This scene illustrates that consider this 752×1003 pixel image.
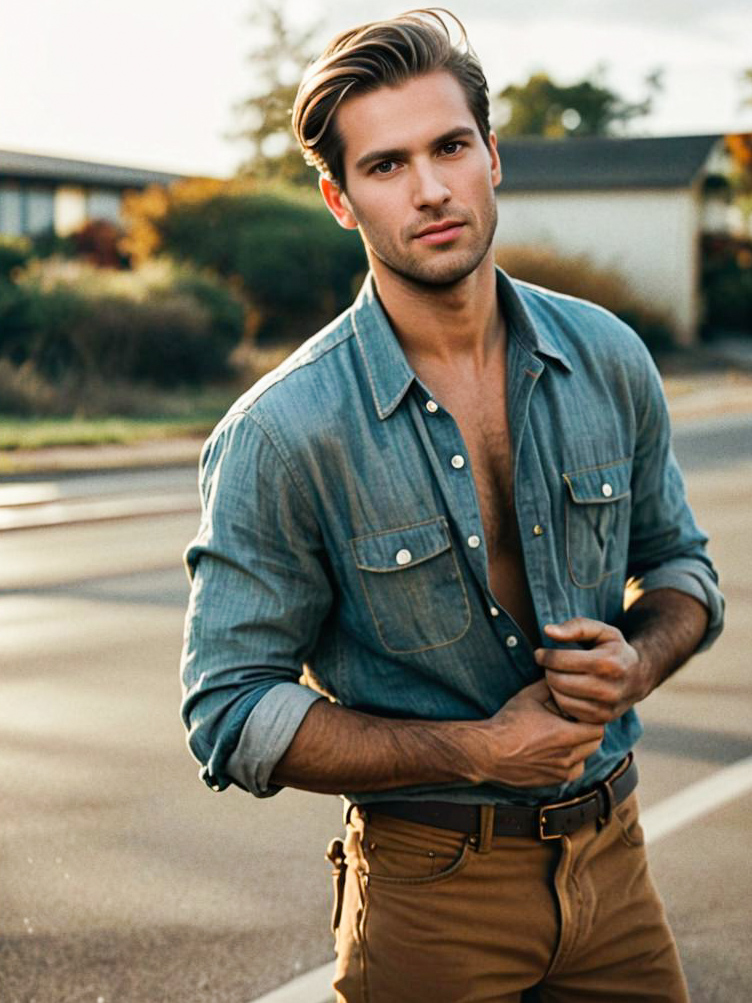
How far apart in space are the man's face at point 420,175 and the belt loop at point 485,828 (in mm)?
832

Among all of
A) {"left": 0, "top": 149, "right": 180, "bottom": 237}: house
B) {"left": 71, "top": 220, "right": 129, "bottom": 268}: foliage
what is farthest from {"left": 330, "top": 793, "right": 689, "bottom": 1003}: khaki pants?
{"left": 0, "top": 149, "right": 180, "bottom": 237}: house

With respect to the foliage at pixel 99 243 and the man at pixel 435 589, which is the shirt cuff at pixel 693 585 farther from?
the foliage at pixel 99 243

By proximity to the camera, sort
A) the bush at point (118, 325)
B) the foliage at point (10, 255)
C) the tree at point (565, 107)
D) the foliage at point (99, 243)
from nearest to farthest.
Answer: the bush at point (118, 325) < the foliage at point (10, 255) < the foliage at point (99, 243) < the tree at point (565, 107)

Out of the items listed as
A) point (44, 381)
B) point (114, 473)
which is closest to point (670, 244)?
point (44, 381)

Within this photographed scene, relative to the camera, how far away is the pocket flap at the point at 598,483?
246 cm

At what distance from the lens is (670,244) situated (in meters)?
43.8

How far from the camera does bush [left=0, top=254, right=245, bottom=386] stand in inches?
992

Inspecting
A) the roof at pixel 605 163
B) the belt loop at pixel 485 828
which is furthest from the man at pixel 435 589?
the roof at pixel 605 163

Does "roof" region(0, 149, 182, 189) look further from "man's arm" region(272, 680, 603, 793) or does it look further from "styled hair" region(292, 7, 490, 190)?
"man's arm" region(272, 680, 603, 793)

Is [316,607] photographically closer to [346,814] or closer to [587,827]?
[346,814]

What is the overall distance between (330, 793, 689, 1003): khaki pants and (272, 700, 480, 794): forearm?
0.14m

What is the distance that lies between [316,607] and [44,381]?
73.8ft

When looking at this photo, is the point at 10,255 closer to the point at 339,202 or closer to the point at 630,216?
the point at 630,216

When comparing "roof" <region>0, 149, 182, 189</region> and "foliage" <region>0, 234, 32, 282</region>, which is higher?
"roof" <region>0, 149, 182, 189</region>
